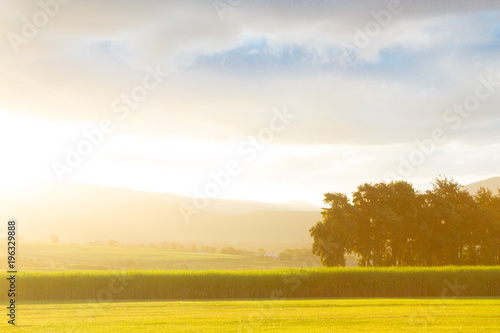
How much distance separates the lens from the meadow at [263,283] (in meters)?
41.9

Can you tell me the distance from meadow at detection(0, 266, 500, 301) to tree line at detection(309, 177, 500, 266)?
1345cm

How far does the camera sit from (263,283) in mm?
43750

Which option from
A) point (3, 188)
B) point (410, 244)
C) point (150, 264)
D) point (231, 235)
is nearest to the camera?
point (410, 244)

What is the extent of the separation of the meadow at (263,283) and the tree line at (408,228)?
13446 millimetres

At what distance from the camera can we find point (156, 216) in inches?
7564

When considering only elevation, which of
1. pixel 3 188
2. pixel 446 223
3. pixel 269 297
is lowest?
pixel 269 297

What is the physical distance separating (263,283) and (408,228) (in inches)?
917

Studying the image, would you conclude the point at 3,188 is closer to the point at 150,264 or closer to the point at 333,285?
the point at 150,264

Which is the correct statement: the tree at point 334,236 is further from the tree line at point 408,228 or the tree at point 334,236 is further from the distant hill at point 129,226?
the distant hill at point 129,226

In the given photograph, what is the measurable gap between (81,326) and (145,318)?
3556 millimetres

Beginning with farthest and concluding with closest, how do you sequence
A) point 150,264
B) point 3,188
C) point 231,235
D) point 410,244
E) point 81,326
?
1. point 231,235
2. point 3,188
3. point 150,264
4. point 410,244
5. point 81,326

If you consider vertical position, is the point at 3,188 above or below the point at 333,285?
above

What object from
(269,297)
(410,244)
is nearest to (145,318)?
(269,297)

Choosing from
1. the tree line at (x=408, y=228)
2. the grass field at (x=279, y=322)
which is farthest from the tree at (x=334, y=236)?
the grass field at (x=279, y=322)
